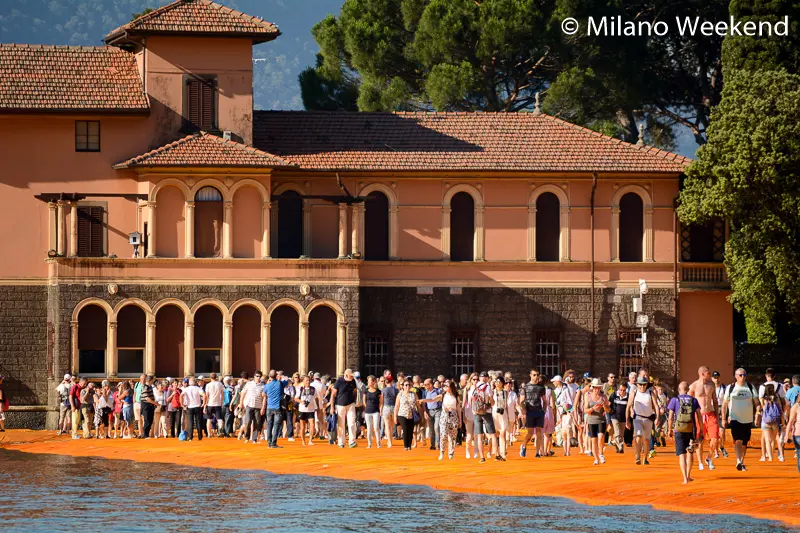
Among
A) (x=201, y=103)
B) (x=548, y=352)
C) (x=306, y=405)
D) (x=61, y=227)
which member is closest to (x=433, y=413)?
(x=306, y=405)

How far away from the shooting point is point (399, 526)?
25297mm

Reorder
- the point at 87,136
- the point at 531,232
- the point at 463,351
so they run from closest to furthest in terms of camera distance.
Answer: the point at 87,136 → the point at 463,351 → the point at 531,232

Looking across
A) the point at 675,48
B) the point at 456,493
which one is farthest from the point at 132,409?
the point at 675,48

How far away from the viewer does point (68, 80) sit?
47.8 metres

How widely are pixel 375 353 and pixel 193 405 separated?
9.24 metres

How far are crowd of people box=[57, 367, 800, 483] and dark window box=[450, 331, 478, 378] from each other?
3.04 m

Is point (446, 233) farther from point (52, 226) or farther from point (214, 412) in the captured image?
point (52, 226)

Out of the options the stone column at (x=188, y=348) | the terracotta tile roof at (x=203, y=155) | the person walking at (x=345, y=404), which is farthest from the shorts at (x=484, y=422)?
the terracotta tile roof at (x=203, y=155)

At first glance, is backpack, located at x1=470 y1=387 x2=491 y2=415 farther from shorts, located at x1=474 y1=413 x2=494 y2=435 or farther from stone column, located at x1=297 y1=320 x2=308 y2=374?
stone column, located at x1=297 y1=320 x2=308 y2=374

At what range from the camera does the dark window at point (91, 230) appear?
47750mm

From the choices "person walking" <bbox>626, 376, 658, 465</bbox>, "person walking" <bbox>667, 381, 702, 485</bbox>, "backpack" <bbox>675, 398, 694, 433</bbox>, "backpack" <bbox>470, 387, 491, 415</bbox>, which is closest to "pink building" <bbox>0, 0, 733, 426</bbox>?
"backpack" <bbox>470, 387, 491, 415</bbox>

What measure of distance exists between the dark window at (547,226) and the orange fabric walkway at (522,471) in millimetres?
12444

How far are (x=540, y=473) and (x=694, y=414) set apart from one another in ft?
12.7

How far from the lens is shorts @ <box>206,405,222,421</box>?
132 ft
